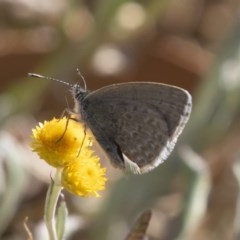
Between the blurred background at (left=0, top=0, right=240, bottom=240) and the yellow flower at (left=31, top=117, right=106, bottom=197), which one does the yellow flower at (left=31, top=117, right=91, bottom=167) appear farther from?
the blurred background at (left=0, top=0, right=240, bottom=240)

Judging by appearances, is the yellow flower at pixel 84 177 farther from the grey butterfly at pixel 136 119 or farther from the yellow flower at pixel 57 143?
the grey butterfly at pixel 136 119

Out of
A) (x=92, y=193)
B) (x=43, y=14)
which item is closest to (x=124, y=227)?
(x=92, y=193)

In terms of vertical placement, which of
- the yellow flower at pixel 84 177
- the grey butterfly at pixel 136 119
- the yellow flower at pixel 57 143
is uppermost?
the yellow flower at pixel 57 143

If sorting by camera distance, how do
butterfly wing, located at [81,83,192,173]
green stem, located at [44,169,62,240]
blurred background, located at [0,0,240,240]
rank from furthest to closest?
blurred background, located at [0,0,240,240] → butterfly wing, located at [81,83,192,173] → green stem, located at [44,169,62,240]

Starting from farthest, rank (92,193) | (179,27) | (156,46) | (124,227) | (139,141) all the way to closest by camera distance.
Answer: (179,27) < (156,46) < (124,227) < (139,141) < (92,193)

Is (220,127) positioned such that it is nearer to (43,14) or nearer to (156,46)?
(156,46)

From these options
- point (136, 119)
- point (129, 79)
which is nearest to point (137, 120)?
point (136, 119)

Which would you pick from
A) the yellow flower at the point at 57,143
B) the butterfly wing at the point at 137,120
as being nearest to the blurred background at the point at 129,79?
the butterfly wing at the point at 137,120

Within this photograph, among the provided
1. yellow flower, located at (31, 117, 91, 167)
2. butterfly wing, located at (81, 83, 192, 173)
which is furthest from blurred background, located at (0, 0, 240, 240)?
yellow flower, located at (31, 117, 91, 167)
